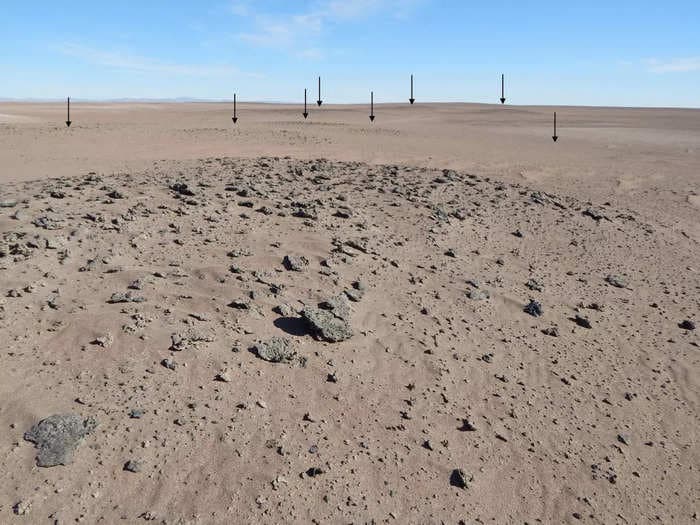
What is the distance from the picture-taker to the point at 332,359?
5043 mm

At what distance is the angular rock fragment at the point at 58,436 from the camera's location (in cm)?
363

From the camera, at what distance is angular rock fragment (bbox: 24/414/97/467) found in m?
3.63

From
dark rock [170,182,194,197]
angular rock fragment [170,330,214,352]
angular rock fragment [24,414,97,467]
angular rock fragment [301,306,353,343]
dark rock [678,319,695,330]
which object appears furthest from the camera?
dark rock [170,182,194,197]

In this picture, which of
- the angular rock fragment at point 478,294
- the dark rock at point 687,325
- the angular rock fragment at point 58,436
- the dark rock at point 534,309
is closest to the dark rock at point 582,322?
the dark rock at point 534,309

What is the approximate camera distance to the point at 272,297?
575cm

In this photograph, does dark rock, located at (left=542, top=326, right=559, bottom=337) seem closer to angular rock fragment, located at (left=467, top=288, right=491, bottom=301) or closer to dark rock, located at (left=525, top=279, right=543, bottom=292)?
angular rock fragment, located at (left=467, top=288, right=491, bottom=301)

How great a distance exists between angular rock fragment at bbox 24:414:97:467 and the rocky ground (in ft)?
0.04

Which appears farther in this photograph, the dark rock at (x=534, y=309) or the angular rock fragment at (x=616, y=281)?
the angular rock fragment at (x=616, y=281)

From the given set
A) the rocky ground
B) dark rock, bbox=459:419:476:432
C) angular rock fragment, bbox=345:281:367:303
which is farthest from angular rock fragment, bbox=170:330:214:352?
dark rock, bbox=459:419:476:432

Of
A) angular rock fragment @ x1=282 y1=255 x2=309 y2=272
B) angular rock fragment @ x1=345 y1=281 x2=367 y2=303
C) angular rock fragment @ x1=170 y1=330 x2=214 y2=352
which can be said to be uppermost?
angular rock fragment @ x1=282 y1=255 x2=309 y2=272

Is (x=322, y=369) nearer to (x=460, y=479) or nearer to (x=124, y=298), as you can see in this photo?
(x=460, y=479)

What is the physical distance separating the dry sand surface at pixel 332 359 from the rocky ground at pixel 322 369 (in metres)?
0.02

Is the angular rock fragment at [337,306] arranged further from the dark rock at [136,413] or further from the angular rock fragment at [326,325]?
the dark rock at [136,413]

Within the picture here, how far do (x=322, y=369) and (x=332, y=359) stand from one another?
178 millimetres
